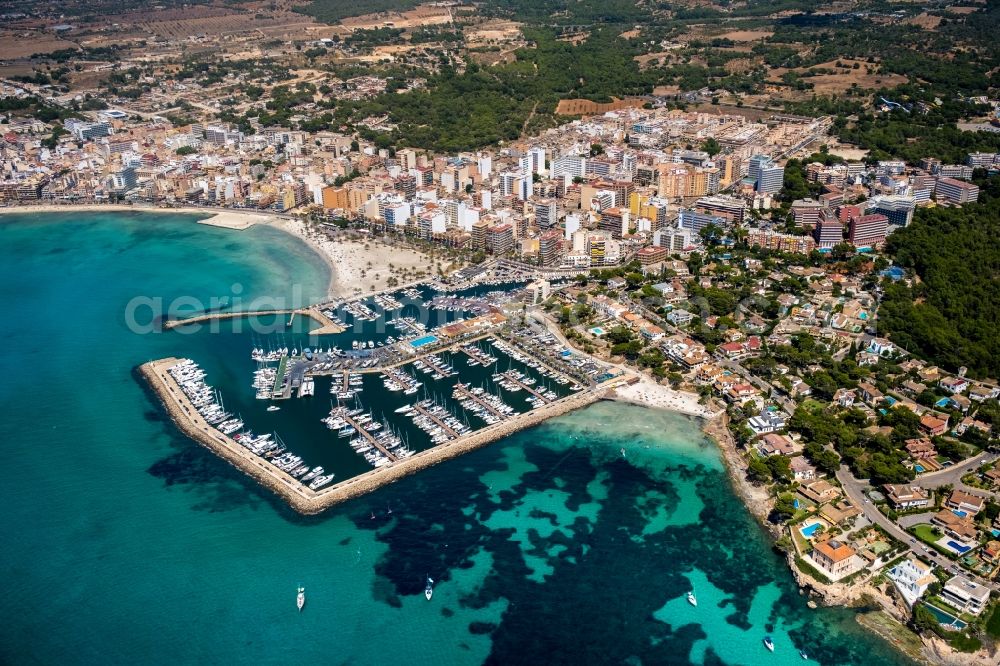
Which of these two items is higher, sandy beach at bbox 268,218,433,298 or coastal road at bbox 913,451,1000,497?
sandy beach at bbox 268,218,433,298

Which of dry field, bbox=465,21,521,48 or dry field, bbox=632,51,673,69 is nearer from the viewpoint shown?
dry field, bbox=632,51,673,69

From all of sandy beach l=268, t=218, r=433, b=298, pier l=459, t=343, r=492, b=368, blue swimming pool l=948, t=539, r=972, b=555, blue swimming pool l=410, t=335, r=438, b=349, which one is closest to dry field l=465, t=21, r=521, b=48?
sandy beach l=268, t=218, r=433, b=298

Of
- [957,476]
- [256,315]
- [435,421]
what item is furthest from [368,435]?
[957,476]

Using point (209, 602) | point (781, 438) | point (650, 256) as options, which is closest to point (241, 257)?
point (650, 256)

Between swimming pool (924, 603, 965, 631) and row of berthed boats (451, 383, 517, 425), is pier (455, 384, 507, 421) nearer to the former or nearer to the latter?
row of berthed boats (451, 383, 517, 425)

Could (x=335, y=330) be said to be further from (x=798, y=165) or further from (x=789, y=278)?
(x=798, y=165)

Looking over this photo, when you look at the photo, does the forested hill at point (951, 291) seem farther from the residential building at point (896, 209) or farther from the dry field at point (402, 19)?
the dry field at point (402, 19)
